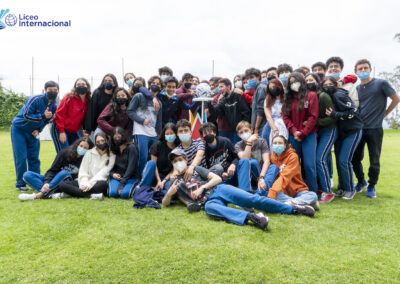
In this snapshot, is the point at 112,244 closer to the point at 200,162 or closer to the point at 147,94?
the point at 200,162

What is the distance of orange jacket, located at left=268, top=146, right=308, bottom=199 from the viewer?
4082 mm

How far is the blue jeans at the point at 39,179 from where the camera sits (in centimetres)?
484

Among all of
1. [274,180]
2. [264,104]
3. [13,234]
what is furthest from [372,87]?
[13,234]

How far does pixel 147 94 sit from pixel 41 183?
2424 millimetres

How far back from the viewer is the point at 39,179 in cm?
507

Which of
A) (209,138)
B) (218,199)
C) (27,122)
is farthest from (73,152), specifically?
(218,199)

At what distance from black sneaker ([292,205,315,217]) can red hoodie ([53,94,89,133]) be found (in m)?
4.24

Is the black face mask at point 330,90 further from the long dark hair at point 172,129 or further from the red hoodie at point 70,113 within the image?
the red hoodie at point 70,113

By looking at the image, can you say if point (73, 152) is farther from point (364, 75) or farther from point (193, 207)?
point (364, 75)

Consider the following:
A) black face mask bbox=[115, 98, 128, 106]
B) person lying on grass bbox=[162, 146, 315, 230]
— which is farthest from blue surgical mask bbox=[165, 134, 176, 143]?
black face mask bbox=[115, 98, 128, 106]

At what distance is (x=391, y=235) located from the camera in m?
3.11

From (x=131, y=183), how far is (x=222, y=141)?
1.71 metres

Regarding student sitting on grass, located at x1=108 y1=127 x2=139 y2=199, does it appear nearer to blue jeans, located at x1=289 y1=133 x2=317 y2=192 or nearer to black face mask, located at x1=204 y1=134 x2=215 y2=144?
black face mask, located at x1=204 y1=134 x2=215 y2=144

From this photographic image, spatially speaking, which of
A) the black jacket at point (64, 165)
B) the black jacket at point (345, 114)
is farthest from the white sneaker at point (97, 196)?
the black jacket at point (345, 114)
